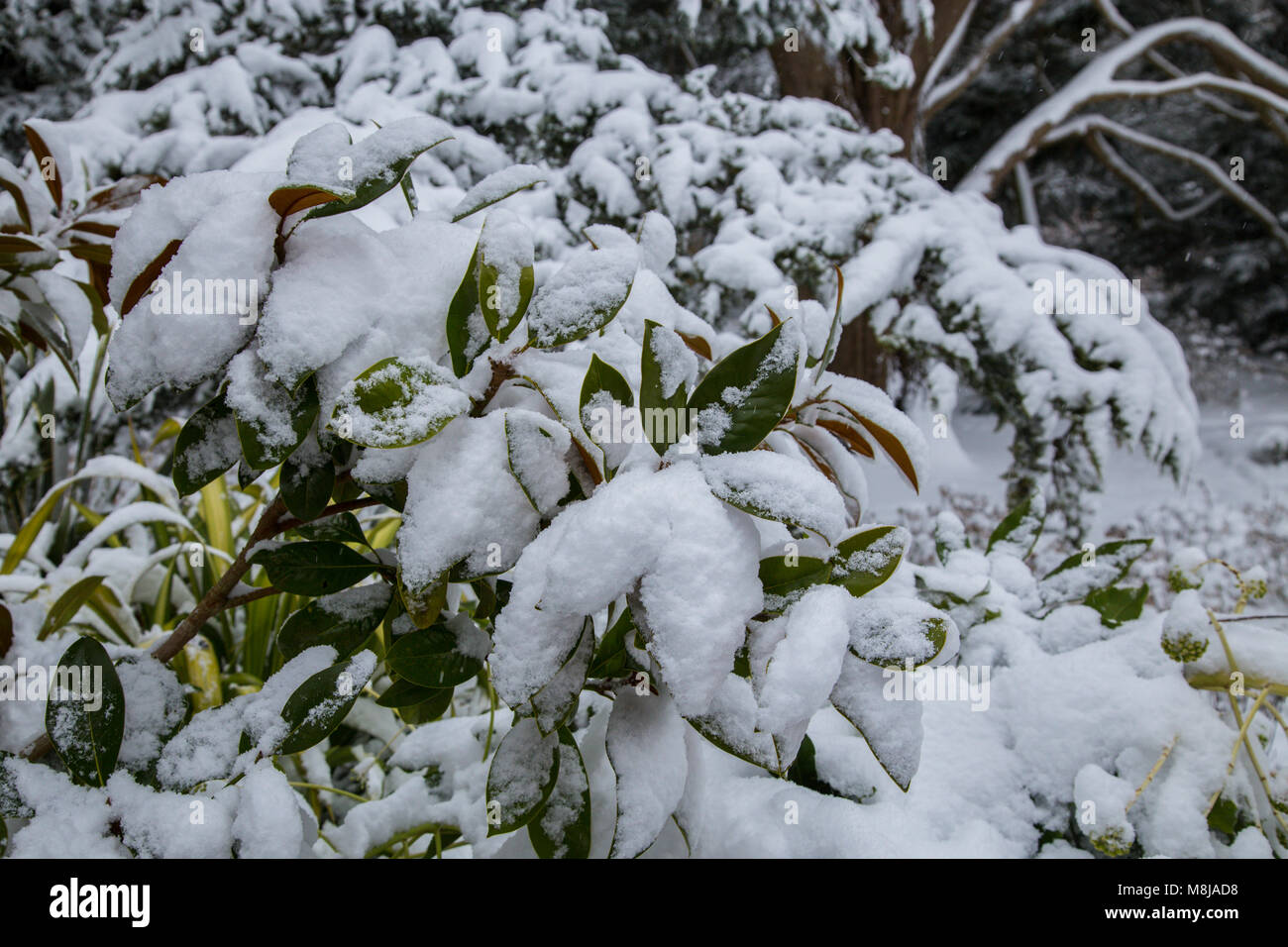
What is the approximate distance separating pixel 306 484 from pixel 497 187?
18cm

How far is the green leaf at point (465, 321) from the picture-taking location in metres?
0.37

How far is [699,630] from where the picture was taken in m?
0.31

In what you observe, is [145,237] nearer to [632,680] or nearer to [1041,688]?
[632,680]

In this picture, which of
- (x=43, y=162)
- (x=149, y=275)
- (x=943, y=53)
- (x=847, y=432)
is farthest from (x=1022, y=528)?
(x=943, y=53)

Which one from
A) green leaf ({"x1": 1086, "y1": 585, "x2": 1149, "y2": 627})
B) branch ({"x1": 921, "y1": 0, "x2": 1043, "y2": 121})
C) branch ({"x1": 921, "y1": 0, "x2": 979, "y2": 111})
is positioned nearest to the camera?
green leaf ({"x1": 1086, "y1": 585, "x2": 1149, "y2": 627})

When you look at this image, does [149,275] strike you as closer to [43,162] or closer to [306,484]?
[306,484]

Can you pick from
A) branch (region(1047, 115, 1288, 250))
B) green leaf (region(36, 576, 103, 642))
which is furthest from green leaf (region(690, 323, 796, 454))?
branch (region(1047, 115, 1288, 250))

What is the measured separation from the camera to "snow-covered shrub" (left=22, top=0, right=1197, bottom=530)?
6.26 ft

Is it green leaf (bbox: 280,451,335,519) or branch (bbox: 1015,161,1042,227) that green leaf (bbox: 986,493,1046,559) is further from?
branch (bbox: 1015,161,1042,227)

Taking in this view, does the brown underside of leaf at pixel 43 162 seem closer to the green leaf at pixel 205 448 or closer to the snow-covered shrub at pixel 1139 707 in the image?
the green leaf at pixel 205 448

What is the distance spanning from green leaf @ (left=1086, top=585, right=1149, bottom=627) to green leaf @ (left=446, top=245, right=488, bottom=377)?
1.95ft

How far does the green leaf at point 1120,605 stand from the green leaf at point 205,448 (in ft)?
2.21

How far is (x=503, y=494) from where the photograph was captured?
353mm

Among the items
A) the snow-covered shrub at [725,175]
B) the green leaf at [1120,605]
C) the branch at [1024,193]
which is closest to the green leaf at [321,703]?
the green leaf at [1120,605]
